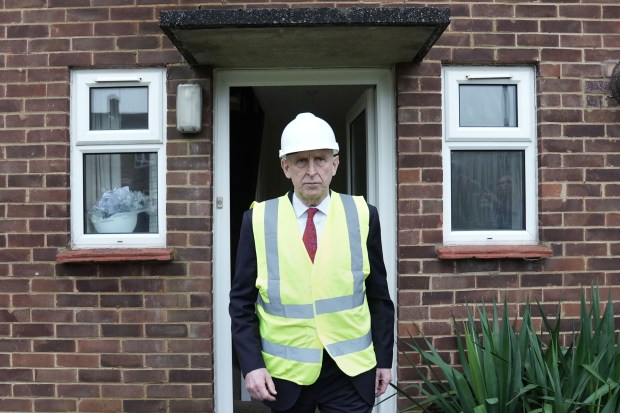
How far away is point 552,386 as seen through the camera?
2.99 metres

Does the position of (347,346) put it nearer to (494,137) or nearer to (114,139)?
(494,137)

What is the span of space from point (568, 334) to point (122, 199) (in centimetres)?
286

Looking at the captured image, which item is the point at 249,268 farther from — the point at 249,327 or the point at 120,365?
the point at 120,365

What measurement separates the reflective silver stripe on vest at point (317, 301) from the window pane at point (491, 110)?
1632mm

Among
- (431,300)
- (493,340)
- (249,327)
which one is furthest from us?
(431,300)

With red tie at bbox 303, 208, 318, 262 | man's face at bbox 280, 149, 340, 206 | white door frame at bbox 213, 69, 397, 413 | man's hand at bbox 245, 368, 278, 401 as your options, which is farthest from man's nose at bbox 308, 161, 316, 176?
white door frame at bbox 213, 69, 397, 413

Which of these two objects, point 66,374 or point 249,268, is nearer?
point 249,268

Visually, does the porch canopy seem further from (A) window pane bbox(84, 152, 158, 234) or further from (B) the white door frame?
(A) window pane bbox(84, 152, 158, 234)

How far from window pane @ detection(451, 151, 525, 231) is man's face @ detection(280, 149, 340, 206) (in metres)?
1.59

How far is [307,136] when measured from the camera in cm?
233

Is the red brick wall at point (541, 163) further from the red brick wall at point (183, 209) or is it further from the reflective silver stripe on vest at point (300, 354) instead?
the reflective silver stripe on vest at point (300, 354)

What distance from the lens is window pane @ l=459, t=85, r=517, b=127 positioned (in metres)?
3.79

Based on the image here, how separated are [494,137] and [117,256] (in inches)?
93.4

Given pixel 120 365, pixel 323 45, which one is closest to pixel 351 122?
pixel 323 45
